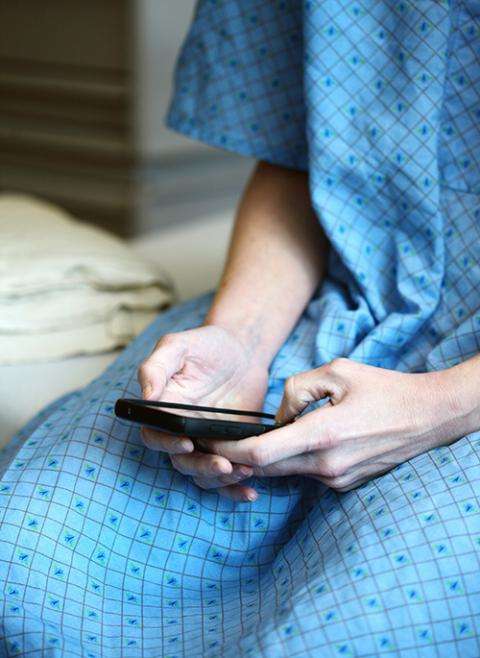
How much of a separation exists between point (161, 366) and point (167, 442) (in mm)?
60

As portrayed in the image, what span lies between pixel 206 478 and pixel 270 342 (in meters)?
0.19

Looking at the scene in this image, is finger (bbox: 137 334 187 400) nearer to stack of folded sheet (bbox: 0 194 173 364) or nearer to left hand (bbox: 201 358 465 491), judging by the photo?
left hand (bbox: 201 358 465 491)

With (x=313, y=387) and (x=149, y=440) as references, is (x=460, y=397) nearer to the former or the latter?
(x=313, y=387)

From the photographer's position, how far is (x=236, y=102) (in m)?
0.86

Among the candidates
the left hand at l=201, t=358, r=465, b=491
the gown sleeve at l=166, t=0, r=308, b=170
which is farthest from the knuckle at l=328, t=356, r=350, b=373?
→ the gown sleeve at l=166, t=0, r=308, b=170

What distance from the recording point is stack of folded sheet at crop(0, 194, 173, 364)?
101 centimetres

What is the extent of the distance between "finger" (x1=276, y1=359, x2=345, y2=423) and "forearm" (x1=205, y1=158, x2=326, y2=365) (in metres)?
0.14

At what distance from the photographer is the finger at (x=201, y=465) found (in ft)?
1.83

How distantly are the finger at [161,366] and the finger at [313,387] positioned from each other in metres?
0.09

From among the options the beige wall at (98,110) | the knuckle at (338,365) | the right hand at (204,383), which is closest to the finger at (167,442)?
the right hand at (204,383)

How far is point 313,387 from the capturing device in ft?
1.91

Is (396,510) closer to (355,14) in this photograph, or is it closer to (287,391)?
(287,391)

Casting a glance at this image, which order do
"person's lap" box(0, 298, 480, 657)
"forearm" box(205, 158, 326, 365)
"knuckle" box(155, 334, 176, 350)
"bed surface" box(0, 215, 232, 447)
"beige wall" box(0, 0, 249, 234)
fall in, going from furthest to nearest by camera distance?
"beige wall" box(0, 0, 249, 234) < "bed surface" box(0, 215, 232, 447) < "forearm" box(205, 158, 326, 365) < "knuckle" box(155, 334, 176, 350) < "person's lap" box(0, 298, 480, 657)

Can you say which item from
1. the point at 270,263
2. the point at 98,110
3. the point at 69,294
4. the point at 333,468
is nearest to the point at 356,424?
the point at 333,468
